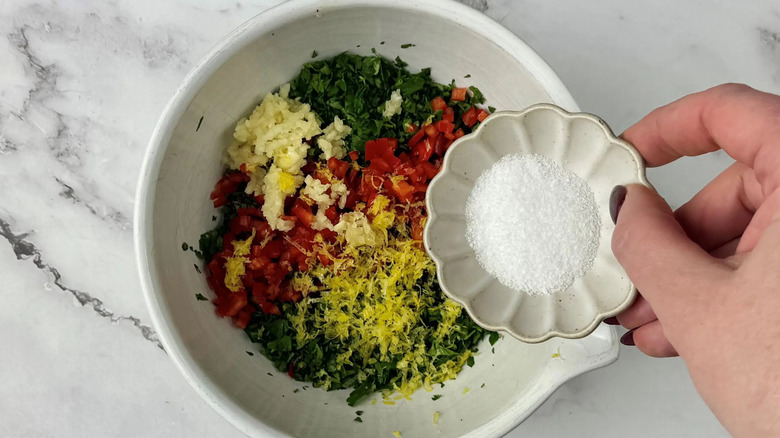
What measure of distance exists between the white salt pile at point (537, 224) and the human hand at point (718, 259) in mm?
85

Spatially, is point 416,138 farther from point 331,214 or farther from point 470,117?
point 331,214

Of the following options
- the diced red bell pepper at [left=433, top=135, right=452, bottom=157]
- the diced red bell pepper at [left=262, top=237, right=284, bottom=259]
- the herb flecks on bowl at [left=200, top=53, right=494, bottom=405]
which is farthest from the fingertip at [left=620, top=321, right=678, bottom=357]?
the diced red bell pepper at [left=262, top=237, right=284, bottom=259]

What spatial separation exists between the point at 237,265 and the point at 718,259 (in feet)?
3.15

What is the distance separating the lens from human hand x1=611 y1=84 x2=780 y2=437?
0.76m

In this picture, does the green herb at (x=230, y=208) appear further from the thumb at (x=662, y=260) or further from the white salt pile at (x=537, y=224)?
the thumb at (x=662, y=260)

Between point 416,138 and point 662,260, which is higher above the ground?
point 662,260

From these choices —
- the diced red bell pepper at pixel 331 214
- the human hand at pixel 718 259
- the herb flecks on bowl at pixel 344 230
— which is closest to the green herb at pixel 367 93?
the herb flecks on bowl at pixel 344 230

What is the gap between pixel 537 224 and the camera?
1211mm

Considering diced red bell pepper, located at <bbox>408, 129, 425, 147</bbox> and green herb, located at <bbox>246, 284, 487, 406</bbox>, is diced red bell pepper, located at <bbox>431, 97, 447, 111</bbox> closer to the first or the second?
diced red bell pepper, located at <bbox>408, 129, 425, 147</bbox>

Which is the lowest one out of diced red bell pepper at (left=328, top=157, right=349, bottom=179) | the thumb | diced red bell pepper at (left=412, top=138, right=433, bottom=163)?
diced red bell pepper at (left=328, top=157, right=349, bottom=179)

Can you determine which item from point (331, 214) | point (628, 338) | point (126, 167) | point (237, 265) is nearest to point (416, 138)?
point (331, 214)

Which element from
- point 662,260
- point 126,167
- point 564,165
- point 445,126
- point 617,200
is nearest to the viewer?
point 662,260

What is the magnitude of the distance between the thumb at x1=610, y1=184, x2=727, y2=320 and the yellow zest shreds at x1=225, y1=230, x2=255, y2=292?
0.79 m

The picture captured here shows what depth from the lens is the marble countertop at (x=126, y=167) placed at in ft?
5.13
